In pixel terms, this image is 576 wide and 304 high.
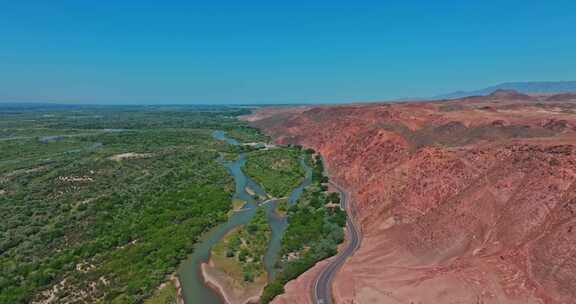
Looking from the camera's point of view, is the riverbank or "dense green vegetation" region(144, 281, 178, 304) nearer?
"dense green vegetation" region(144, 281, 178, 304)

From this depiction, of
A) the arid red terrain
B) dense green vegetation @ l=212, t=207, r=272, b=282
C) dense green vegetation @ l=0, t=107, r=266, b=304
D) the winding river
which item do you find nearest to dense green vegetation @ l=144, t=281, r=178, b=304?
dense green vegetation @ l=0, t=107, r=266, b=304

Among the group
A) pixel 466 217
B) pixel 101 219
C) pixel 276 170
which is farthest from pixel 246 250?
pixel 276 170

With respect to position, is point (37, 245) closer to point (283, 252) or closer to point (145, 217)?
point (145, 217)

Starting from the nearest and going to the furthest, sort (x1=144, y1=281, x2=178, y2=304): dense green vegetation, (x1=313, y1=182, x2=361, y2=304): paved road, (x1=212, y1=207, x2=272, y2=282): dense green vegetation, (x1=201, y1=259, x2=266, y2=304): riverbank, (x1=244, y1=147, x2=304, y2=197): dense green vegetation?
1. (x1=313, y1=182, x2=361, y2=304): paved road
2. (x1=144, y1=281, x2=178, y2=304): dense green vegetation
3. (x1=201, y1=259, x2=266, y2=304): riverbank
4. (x1=212, y1=207, x2=272, y2=282): dense green vegetation
5. (x1=244, y1=147, x2=304, y2=197): dense green vegetation

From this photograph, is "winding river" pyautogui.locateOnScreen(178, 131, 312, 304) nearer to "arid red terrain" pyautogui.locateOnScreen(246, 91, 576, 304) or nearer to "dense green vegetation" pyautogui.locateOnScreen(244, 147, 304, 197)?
"dense green vegetation" pyautogui.locateOnScreen(244, 147, 304, 197)

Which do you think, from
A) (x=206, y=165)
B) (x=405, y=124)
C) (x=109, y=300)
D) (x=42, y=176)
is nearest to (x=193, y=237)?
(x=109, y=300)

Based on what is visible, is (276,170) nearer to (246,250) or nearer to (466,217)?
(246,250)

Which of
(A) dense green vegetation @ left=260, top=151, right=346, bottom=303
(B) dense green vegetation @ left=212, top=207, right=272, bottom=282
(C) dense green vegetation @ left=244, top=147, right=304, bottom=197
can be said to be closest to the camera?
(A) dense green vegetation @ left=260, top=151, right=346, bottom=303

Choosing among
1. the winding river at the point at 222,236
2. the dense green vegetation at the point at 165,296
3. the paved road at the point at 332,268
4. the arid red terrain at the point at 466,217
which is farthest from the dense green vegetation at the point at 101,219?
the arid red terrain at the point at 466,217
